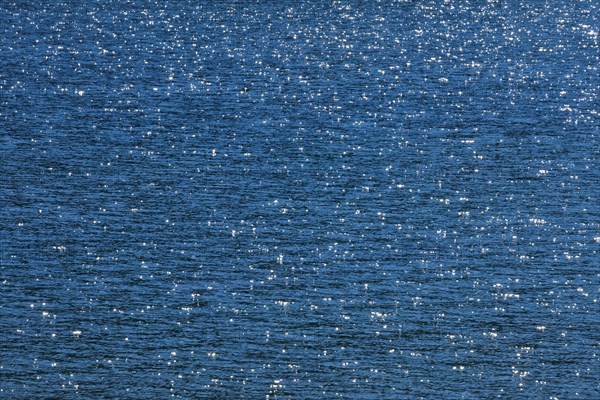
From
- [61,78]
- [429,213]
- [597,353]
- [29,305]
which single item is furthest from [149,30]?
[597,353]

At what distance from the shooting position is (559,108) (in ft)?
70.1

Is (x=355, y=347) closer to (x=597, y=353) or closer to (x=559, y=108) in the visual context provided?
(x=597, y=353)

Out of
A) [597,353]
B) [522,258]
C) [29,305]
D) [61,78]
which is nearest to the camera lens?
[597,353]

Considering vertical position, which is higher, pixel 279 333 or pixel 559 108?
pixel 559 108

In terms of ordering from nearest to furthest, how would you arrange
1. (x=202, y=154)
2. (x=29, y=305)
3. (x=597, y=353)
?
(x=597, y=353), (x=29, y=305), (x=202, y=154)

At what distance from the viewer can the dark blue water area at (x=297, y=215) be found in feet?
40.9

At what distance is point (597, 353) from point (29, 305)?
23.1ft

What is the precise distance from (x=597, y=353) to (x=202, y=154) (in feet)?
28.0

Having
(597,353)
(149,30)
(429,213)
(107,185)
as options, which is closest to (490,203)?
(429,213)

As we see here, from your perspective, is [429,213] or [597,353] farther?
[429,213]

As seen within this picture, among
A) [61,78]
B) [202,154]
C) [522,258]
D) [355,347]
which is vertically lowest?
[355,347]

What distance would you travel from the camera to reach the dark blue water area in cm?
1245

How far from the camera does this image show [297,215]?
54.2 ft

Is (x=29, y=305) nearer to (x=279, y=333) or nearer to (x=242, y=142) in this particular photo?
(x=279, y=333)
